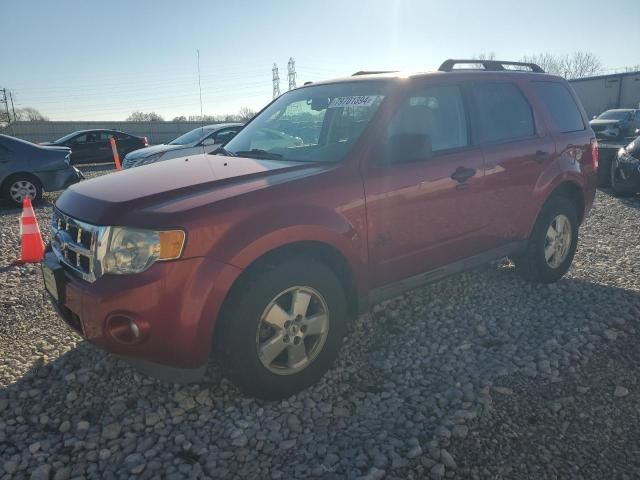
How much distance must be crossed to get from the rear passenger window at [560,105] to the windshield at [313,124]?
1.96 m

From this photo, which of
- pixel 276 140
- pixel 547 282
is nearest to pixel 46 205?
pixel 276 140

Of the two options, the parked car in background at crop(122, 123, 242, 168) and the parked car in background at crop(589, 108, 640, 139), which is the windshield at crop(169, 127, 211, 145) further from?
the parked car in background at crop(589, 108, 640, 139)

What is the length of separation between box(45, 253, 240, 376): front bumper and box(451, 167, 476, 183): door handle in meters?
1.86

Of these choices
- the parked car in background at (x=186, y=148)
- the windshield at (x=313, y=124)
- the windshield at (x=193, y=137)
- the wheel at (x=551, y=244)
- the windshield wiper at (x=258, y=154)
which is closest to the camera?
the windshield at (x=313, y=124)

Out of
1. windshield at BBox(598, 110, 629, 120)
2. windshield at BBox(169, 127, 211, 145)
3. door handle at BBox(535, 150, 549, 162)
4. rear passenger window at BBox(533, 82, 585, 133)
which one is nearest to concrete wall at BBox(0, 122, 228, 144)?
windshield at BBox(169, 127, 211, 145)

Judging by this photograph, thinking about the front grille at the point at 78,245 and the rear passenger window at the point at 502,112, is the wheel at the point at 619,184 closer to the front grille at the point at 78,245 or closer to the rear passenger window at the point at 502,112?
the rear passenger window at the point at 502,112

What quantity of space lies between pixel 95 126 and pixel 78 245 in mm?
42906

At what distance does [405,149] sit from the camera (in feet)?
10.2

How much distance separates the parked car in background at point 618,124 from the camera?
22.6 m

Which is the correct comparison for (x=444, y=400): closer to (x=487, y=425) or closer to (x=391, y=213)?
(x=487, y=425)

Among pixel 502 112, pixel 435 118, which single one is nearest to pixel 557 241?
pixel 502 112

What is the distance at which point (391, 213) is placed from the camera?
3.16 metres

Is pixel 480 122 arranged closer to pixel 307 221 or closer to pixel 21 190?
pixel 307 221

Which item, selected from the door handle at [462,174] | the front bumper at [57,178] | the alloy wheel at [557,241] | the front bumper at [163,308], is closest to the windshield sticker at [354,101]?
the door handle at [462,174]
